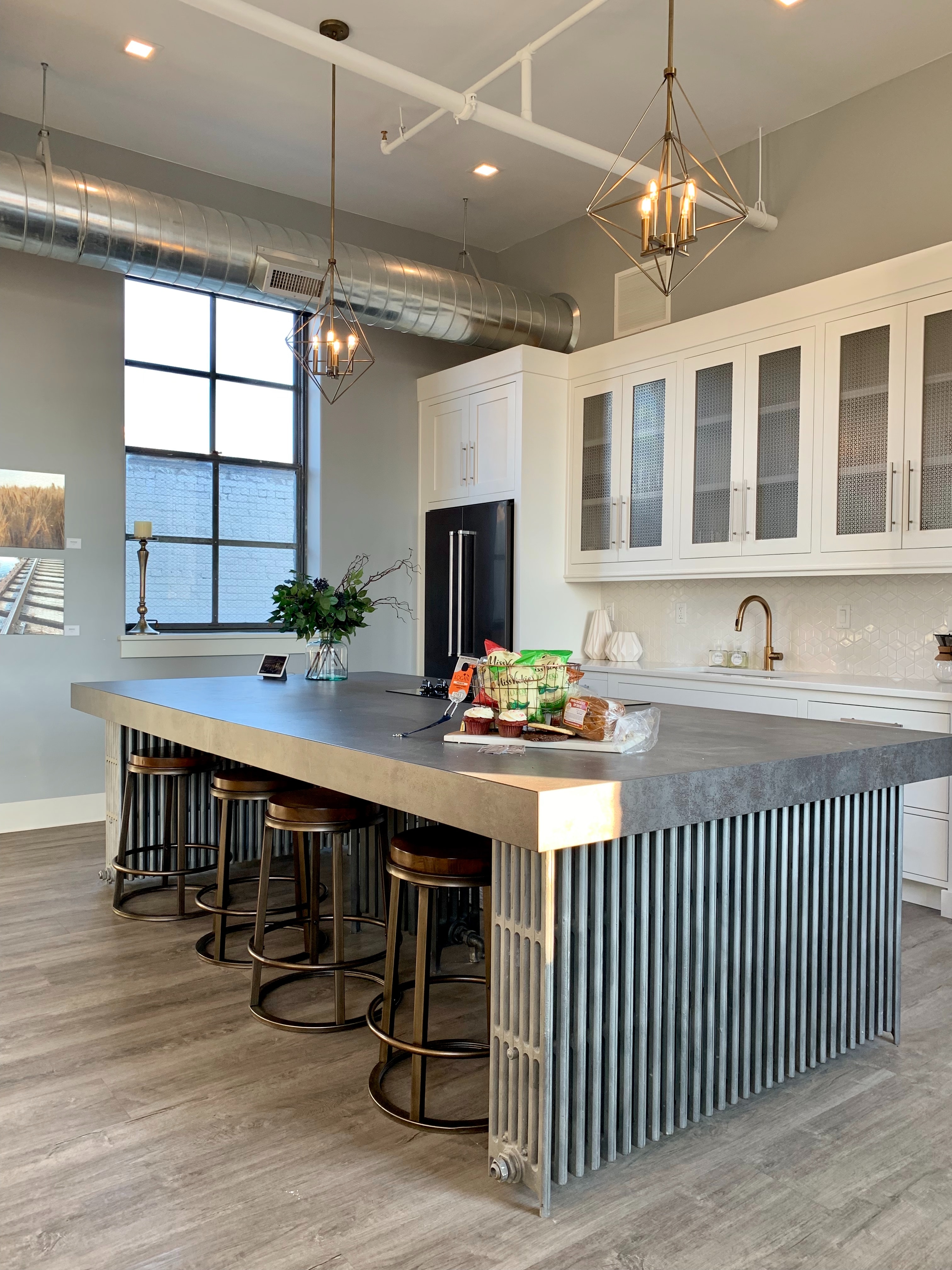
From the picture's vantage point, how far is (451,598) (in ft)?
19.4

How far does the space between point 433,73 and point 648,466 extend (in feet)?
7.06

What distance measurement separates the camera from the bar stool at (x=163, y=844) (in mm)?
3566

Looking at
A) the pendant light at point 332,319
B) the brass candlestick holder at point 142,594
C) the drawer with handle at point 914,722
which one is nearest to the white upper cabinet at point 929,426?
the drawer with handle at point 914,722

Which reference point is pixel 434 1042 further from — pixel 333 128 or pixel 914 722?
pixel 333 128

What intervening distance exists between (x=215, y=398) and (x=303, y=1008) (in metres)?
4.03

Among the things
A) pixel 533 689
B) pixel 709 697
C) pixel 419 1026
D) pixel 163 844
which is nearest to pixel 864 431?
pixel 709 697

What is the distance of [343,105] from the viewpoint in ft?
15.1

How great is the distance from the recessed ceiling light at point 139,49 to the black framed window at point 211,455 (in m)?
1.40

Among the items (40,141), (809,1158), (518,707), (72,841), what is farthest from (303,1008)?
(40,141)

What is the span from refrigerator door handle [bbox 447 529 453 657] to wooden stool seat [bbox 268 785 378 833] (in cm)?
320

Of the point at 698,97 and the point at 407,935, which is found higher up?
the point at 698,97

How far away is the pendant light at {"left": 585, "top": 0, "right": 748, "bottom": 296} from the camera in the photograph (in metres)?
2.21

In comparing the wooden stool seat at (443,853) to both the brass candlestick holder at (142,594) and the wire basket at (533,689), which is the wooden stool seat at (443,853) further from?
the brass candlestick holder at (142,594)

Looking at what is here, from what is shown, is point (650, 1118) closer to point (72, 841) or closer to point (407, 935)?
point (407, 935)
